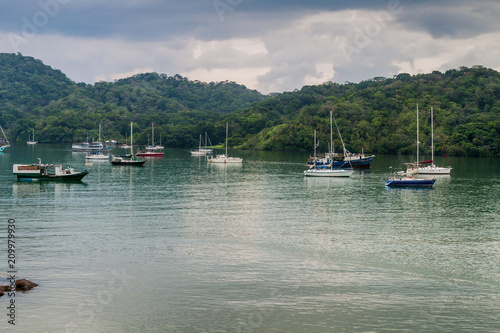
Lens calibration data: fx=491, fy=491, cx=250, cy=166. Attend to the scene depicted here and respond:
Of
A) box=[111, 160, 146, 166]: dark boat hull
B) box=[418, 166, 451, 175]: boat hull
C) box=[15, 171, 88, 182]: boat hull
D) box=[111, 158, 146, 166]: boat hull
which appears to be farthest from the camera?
box=[111, 158, 146, 166]: boat hull

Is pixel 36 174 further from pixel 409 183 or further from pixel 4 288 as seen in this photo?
pixel 409 183

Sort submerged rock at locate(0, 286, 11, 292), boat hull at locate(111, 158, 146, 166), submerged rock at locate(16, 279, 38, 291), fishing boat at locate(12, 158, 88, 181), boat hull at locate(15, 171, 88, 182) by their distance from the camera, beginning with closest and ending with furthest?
submerged rock at locate(0, 286, 11, 292) → submerged rock at locate(16, 279, 38, 291) → fishing boat at locate(12, 158, 88, 181) → boat hull at locate(15, 171, 88, 182) → boat hull at locate(111, 158, 146, 166)

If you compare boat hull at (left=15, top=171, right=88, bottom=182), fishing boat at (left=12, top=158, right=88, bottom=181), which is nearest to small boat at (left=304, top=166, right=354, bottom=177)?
boat hull at (left=15, top=171, right=88, bottom=182)

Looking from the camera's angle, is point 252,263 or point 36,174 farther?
point 36,174

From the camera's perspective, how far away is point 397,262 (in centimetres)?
3425

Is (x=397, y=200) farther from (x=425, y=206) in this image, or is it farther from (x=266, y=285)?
(x=266, y=285)

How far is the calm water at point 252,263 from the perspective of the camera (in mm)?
24531

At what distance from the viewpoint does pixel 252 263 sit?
110 feet

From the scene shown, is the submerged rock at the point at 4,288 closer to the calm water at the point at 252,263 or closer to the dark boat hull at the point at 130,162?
the calm water at the point at 252,263

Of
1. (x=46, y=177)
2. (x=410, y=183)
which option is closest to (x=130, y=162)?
(x=46, y=177)

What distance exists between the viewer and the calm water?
2453 cm

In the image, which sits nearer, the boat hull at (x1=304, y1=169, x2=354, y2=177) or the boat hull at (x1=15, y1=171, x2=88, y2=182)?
the boat hull at (x1=15, y1=171, x2=88, y2=182)

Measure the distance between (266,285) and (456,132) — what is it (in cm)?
17431

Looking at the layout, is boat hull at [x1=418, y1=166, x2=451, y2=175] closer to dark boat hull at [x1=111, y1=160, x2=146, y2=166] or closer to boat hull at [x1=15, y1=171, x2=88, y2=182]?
dark boat hull at [x1=111, y1=160, x2=146, y2=166]
